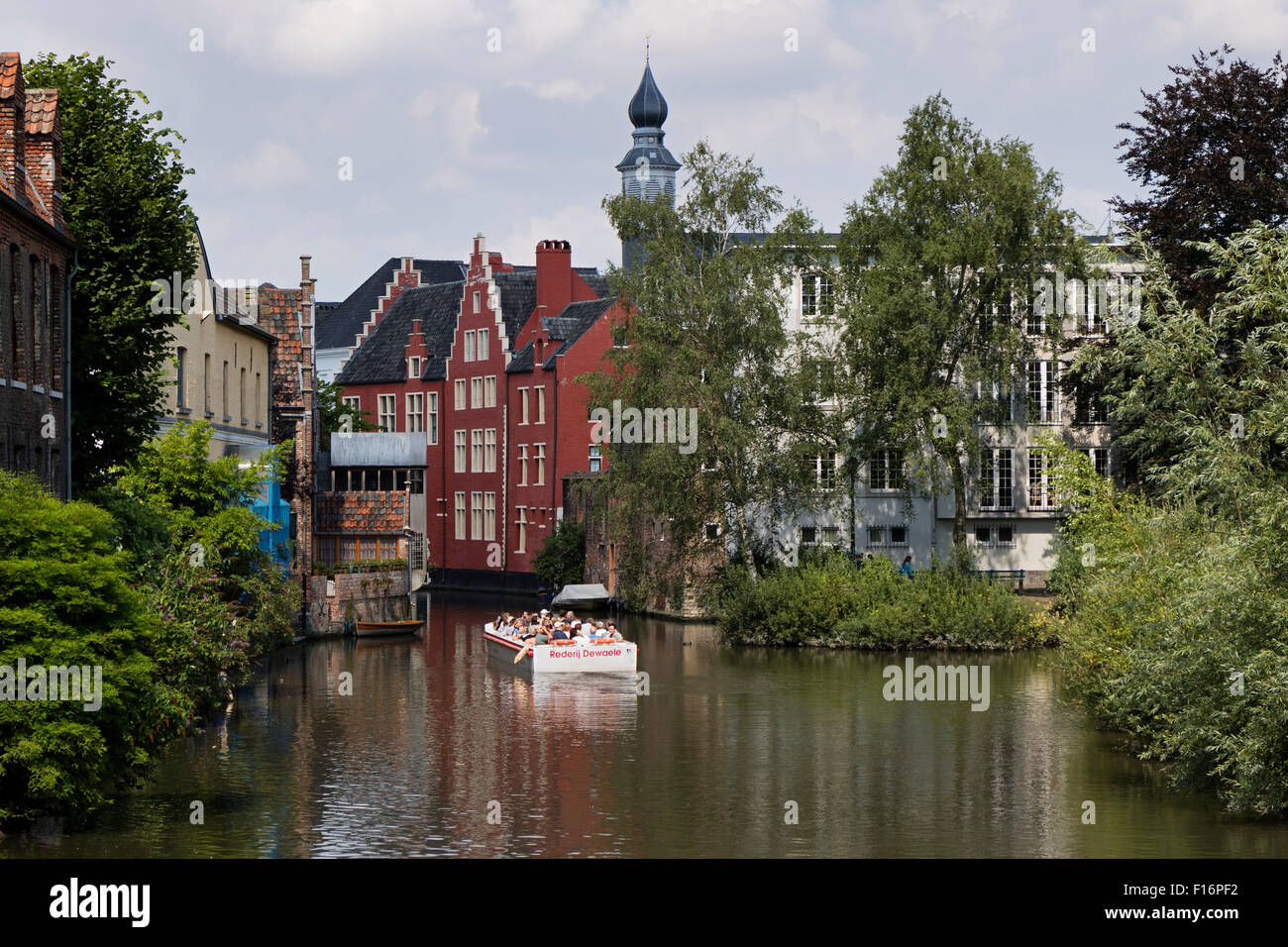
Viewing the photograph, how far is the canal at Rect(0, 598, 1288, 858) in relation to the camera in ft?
76.0

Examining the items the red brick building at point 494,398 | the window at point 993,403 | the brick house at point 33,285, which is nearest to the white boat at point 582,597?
the red brick building at point 494,398

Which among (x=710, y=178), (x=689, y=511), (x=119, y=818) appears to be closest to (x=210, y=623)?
(x=119, y=818)

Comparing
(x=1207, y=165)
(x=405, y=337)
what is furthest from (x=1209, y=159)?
(x=405, y=337)

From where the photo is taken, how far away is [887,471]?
59.9 metres

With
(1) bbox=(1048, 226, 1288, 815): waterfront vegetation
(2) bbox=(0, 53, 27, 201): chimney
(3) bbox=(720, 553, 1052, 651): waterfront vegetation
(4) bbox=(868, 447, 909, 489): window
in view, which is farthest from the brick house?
(4) bbox=(868, 447, 909, 489): window

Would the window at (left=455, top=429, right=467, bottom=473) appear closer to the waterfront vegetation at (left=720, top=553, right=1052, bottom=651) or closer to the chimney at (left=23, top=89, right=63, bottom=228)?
the waterfront vegetation at (left=720, top=553, right=1052, bottom=651)

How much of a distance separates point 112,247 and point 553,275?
46116mm

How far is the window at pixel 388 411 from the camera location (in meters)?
86.9

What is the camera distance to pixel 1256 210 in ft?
169

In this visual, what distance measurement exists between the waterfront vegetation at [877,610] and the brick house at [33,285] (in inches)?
1013

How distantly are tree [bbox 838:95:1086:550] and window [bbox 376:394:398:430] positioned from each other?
117 ft

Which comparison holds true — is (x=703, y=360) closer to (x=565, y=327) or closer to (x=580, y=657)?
(x=580, y=657)
